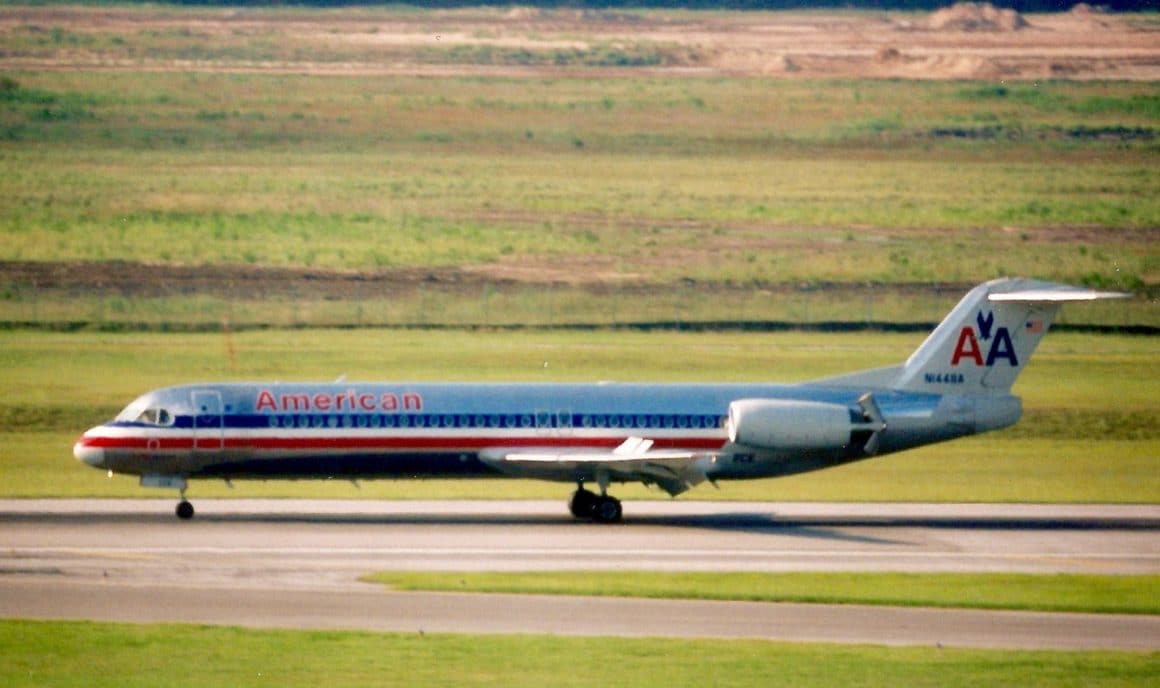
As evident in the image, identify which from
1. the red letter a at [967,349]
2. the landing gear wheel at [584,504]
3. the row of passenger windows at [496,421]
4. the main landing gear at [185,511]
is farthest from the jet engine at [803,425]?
the main landing gear at [185,511]

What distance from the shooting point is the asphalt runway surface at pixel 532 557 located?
34562 mm

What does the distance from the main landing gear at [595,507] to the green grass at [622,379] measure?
18.3 ft

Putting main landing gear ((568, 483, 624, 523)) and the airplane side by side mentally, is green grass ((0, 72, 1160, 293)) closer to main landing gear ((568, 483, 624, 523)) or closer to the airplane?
the airplane

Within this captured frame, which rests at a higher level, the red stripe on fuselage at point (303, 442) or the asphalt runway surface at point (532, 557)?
the red stripe on fuselage at point (303, 442)

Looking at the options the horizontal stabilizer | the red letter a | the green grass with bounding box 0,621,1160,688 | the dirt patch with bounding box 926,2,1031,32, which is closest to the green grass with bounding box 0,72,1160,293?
the dirt patch with bounding box 926,2,1031,32

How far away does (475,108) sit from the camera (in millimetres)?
144625

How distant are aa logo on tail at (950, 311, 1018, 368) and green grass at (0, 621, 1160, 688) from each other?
18121 mm

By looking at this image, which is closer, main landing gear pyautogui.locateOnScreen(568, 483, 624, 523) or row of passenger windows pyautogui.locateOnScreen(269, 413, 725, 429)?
row of passenger windows pyautogui.locateOnScreen(269, 413, 725, 429)

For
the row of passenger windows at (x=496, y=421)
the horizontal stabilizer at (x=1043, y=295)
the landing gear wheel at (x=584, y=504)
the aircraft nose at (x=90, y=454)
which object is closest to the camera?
the aircraft nose at (x=90, y=454)

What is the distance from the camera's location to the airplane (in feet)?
158

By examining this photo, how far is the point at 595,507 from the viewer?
48.8 meters

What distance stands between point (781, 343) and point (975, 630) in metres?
54.3

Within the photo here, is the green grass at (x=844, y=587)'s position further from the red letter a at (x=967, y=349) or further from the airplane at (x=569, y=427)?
the red letter a at (x=967, y=349)

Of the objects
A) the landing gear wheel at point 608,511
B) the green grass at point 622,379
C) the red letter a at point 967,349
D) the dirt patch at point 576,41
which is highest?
the dirt patch at point 576,41
